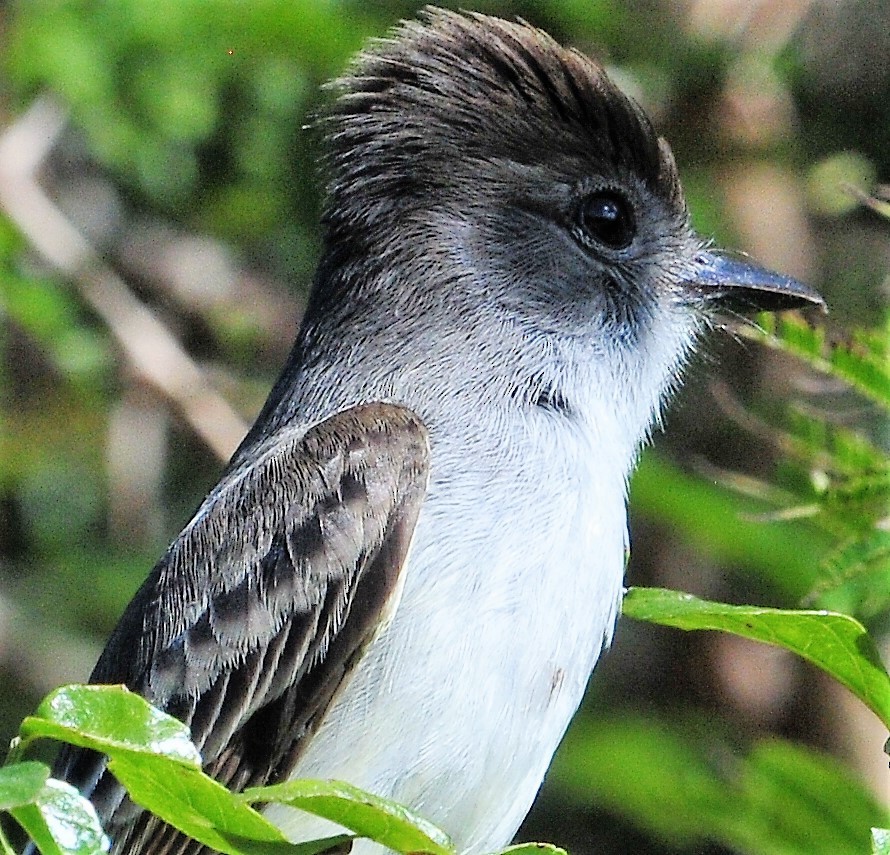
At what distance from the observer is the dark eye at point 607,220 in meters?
3.02

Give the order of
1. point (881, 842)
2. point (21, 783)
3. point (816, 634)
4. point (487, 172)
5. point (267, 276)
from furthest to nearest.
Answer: point (267, 276) → point (487, 172) → point (816, 634) → point (881, 842) → point (21, 783)

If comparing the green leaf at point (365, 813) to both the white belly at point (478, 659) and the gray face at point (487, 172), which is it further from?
the gray face at point (487, 172)

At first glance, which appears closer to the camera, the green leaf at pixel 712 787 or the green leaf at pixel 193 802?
the green leaf at pixel 193 802

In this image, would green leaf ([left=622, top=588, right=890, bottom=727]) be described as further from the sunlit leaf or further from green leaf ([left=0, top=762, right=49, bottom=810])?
green leaf ([left=0, top=762, right=49, bottom=810])

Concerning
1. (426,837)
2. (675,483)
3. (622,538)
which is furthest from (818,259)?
(426,837)

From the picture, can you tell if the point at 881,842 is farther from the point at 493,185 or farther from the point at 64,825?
the point at 493,185

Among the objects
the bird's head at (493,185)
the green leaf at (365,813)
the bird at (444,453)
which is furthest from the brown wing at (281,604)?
the green leaf at (365,813)

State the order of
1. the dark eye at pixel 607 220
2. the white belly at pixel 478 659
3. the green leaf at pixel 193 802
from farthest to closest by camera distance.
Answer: the dark eye at pixel 607 220 → the white belly at pixel 478 659 → the green leaf at pixel 193 802

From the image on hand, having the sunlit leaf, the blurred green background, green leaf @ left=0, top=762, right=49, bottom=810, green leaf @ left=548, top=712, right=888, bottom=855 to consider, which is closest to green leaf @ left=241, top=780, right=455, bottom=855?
green leaf @ left=0, top=762, right=49, bottom=810

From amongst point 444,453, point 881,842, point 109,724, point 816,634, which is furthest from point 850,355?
point 109,724

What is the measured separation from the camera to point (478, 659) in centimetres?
231

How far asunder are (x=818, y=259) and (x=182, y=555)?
3.17 metres

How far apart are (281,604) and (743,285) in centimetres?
111

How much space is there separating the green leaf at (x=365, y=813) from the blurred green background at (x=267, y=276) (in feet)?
10.3
